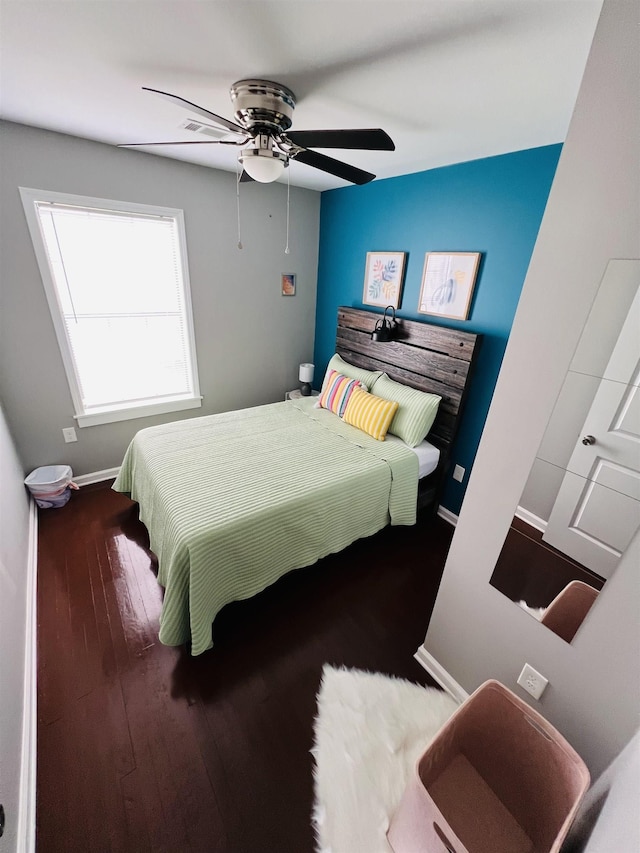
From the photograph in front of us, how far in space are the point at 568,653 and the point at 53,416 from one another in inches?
136

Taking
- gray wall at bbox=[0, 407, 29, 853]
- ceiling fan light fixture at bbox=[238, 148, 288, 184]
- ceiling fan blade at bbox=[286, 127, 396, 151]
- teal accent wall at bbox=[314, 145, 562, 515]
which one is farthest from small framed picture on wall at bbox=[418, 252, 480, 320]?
gray wall at bbox=[0, 407, 29, 853]

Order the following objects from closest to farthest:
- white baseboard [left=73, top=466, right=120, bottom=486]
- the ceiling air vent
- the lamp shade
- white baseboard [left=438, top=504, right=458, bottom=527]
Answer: the ceiling air vent → white baseboard [left=438, top=504, right=458, bottom=527] → white baseboard [left=73, top=466, right=120, bottom=486] → the lamp shade

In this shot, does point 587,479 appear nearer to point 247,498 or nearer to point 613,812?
point 613,812

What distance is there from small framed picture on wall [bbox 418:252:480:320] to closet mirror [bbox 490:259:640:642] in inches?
61.5

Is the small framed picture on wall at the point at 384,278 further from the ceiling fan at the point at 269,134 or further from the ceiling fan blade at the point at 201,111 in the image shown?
the ceiling fan blade at the point at 201,111

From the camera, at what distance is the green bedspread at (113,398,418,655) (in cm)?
161

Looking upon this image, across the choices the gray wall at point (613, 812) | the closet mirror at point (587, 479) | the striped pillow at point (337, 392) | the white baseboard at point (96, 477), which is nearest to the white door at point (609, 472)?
the closet mirror at point (587, 479)

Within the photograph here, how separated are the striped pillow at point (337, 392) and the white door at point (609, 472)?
189 cm

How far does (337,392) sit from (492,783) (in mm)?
2392

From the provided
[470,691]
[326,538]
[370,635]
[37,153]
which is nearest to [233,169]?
[37,153]

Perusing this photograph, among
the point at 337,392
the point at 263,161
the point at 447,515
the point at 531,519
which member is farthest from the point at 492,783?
the point at 263,161

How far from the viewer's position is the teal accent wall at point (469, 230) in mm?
2033

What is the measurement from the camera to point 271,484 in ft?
6.47

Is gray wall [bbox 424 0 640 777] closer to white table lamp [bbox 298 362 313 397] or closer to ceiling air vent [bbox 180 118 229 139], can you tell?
ceiling air vent [bbox 180 118 229 139]
